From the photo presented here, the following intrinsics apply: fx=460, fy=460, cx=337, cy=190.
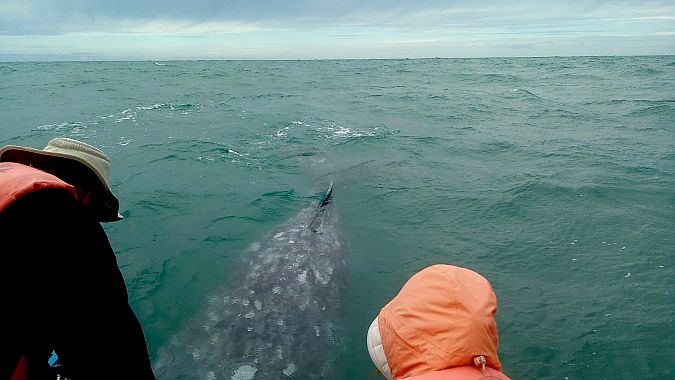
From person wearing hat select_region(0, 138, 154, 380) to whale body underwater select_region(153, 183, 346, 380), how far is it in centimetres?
362

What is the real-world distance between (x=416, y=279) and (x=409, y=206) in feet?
30.1

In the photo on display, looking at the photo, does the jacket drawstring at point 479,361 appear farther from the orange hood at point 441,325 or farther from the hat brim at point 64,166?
the hat brim at point 64,166

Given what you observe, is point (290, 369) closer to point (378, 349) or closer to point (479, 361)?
point (378, 349)

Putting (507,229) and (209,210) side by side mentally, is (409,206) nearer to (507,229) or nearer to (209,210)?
(507,229)

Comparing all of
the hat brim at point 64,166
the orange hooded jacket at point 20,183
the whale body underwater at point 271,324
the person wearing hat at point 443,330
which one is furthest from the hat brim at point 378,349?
the whale body underwater at point 271,324

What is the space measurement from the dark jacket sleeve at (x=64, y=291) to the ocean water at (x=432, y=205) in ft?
14.4

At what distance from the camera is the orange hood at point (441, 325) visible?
299 cm

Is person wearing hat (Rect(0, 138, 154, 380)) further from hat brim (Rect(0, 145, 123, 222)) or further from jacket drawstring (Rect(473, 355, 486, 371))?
jacket drawstring (Rect(473, 355, 486, 371))

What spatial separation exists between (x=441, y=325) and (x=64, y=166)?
8.53 feet

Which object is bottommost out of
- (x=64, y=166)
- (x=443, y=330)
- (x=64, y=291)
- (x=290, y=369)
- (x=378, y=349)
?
(x=290, y=369)

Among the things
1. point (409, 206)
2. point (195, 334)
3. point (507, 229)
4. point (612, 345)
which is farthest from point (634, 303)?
point (195, 334)

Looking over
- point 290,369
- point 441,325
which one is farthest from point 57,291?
point 290,369

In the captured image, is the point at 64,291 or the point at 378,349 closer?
the point at 64,291

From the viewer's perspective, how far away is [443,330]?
A: 3037mm
